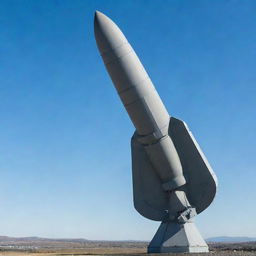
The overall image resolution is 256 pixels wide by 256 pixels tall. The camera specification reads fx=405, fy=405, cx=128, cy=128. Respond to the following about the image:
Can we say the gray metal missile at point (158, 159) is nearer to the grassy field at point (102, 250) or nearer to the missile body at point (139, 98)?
the missile body at point (139, 98)

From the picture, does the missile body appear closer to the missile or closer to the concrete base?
the missile

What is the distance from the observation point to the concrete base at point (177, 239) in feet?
61.0

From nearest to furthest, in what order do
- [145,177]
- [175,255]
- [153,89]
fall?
[175,255], [153,89], [145,177]

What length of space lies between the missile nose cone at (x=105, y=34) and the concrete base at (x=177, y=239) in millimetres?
8815

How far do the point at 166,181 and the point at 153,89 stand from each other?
4.52 m

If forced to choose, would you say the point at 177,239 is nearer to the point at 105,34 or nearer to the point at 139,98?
the point at 139,98

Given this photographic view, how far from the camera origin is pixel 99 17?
18.3 m

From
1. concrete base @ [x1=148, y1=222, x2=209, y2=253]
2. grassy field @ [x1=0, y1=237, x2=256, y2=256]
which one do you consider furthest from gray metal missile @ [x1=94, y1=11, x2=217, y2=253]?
grassy field @ [x1=0, y1=237, x2=256, y2=256]

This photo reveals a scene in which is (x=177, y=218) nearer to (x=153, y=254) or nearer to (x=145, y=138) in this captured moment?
(x=153, y=254)

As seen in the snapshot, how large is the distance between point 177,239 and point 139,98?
6.78 metres

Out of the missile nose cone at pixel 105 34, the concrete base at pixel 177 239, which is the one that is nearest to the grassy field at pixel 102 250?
the concrete base at pixel 177 239

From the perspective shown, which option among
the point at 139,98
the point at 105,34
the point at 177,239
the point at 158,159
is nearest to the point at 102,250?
the point at 177,239

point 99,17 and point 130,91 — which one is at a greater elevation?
point 99,17

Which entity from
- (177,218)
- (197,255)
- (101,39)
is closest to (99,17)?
(101,39)
